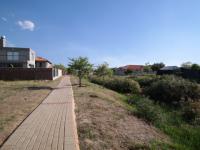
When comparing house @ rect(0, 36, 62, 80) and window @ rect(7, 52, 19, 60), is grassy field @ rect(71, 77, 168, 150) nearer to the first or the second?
house @ rect(0, 36, 62, 80)

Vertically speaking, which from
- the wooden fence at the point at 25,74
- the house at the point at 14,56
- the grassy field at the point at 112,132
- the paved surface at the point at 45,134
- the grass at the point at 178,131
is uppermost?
the house at the point at 14,56

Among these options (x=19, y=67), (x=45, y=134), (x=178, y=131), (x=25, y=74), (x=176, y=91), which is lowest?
(x=178, y=131)

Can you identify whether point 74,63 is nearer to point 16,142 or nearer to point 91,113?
point 91,113

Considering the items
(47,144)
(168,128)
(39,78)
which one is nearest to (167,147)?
(168,128)

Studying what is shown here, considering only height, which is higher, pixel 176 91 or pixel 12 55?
pixel 12 55

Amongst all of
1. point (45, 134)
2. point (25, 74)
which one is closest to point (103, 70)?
point (25, 74)

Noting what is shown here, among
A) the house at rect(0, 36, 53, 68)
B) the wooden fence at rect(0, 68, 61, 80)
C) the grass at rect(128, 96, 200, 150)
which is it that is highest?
the house at rect(0, 36, 53, 68)

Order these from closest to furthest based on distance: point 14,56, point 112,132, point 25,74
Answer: point 112,132 < point 25,74 < point 14,56

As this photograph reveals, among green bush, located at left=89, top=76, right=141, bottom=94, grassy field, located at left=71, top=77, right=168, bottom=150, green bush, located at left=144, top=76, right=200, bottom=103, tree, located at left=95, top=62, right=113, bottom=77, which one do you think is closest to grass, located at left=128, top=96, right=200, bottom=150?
grassy field, located at left=71, top=77, right=168, bottom=150

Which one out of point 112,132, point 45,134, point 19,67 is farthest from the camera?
point 19,67

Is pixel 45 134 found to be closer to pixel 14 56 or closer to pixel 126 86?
pixel 126 86

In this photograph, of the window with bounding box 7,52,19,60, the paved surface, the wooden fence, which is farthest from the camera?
the window with bounding box 7,52,19,60

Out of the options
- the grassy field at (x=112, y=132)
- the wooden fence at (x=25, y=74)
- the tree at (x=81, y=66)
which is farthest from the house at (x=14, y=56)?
the grassy field at (x=112, y=132)

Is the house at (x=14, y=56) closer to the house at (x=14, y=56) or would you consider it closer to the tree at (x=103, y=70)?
the house at (x=14, y=56)
